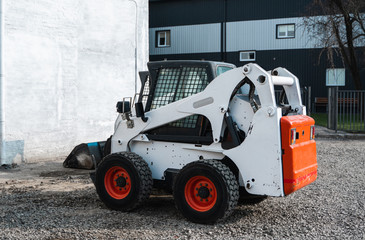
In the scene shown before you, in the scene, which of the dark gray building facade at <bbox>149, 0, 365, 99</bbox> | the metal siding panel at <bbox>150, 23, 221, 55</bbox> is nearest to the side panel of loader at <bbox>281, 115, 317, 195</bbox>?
the dark gray building facade at <bbox>149, 0, 365, 99</bbox>

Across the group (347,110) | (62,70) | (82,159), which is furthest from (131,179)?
(347,110)

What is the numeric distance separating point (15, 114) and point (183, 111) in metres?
5.40

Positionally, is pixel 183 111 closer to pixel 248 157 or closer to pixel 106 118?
pixel 248 157

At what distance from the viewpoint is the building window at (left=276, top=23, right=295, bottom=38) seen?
96.6 feet

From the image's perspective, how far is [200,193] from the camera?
5.77m

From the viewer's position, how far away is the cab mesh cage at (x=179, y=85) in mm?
6371

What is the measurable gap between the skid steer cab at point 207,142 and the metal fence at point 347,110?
11606 millimetres

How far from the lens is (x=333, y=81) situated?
94.9 ft

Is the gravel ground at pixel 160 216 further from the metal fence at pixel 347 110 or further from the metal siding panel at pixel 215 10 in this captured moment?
the metal siding panel at pixel 215 10

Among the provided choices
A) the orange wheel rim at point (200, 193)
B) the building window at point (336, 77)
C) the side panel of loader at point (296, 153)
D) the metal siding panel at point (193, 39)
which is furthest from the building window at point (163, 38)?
the orange wheel rim at point (200, 193)

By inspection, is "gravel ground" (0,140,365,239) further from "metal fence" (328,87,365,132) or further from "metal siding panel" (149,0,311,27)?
"metal siding panel" (149,0,311,27)

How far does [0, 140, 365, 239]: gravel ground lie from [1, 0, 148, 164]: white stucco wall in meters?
2.15

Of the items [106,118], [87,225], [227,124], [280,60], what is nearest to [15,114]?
[106,118]

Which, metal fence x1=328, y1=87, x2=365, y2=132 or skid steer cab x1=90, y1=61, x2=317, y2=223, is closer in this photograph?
skid steer cab x1=90, y1=61, x2=317, y2=223
